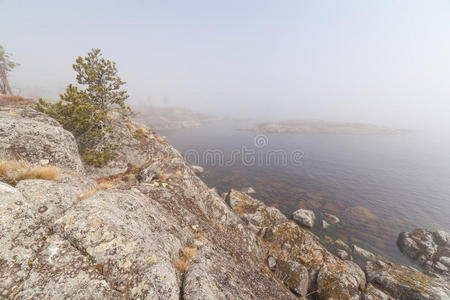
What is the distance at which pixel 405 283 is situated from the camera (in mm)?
14258

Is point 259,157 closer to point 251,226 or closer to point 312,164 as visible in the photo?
point 312,164

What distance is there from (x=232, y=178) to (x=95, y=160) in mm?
29108

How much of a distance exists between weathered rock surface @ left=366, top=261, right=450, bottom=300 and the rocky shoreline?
84 mm

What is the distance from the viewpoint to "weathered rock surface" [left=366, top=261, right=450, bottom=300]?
1346 cm

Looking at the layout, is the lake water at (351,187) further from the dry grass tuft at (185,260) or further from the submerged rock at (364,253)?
the dry grass tuft at (185,260)

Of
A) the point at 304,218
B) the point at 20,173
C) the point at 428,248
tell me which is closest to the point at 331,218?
the point at 304,218

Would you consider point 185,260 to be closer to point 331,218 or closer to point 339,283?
point 339,283

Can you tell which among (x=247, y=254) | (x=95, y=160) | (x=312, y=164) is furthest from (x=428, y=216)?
(x=95, y=160)

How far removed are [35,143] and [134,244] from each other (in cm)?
934

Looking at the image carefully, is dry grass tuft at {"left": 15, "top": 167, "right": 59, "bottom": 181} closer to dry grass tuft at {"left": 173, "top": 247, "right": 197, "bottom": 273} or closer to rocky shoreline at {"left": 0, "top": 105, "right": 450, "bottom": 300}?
rocky shoreline at {"left": 0, "top": 105, "right": 450, "bottom": 300}

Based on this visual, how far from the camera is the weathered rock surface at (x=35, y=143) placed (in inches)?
307

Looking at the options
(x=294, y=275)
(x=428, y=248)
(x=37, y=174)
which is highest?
(x=37, y=174)

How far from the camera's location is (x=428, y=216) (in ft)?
92.7

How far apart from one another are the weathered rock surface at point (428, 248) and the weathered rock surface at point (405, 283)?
2.29 metres
